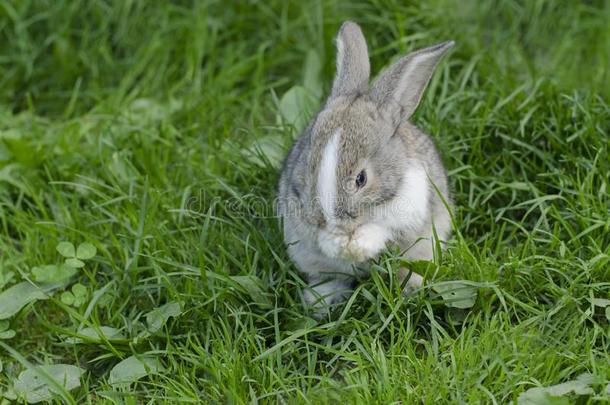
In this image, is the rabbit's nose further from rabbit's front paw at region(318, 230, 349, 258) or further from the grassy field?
the grassy field

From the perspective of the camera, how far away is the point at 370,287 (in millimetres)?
4113

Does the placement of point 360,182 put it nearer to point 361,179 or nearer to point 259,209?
point 361,179

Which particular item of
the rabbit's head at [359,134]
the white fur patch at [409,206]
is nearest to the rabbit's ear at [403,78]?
the rabbit's head at [359,134]

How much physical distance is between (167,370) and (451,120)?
2119 millimetres

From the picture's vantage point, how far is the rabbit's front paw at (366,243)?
3.89 m

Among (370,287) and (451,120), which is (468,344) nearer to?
(370,287)

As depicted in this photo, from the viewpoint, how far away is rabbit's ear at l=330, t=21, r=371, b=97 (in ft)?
14.4

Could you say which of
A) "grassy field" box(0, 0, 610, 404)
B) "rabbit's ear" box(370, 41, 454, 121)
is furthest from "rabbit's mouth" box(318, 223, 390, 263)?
"rabbit's ear" box(370, 41, 454, 121)

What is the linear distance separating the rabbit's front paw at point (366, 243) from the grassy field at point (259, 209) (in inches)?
4.7

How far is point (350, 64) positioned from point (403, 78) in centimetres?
32

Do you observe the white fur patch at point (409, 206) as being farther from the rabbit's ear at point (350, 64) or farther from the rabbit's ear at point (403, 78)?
the rabbit's ear at point (350, 64)

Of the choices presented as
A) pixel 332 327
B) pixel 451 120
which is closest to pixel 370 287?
pixel 332 327

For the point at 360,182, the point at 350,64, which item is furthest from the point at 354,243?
the point at 350,64

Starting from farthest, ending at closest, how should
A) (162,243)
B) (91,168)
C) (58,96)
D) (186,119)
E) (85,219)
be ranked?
(58,96), (186,119), (91,168), (85,219), (162,243)
